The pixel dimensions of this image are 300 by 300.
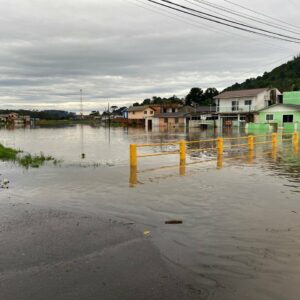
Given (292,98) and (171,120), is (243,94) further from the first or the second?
(171,120)

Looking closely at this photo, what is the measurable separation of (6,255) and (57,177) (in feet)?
23.6

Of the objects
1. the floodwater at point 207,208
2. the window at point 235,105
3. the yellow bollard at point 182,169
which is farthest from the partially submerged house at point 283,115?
the yellow bollard at point 182,169

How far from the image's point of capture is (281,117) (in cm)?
5394

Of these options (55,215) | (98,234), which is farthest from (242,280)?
(55,215)

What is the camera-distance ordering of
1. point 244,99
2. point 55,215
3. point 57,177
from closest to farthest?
point 55,215, point 57,177, point 244,99

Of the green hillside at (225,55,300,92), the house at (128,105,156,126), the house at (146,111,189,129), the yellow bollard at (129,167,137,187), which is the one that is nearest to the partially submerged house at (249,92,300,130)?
the green hillside at (225,55,300,92)

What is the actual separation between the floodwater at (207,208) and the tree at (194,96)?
Result: 8919 centimetres

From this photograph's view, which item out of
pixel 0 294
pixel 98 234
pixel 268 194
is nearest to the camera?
pixel 0 294

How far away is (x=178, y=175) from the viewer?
12.7 meters

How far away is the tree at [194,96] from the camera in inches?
4065

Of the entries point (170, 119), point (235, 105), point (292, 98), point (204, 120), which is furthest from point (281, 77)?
point (292, 98)

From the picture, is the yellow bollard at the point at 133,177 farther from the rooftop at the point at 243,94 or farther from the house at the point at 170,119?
the house at the point at 170,119

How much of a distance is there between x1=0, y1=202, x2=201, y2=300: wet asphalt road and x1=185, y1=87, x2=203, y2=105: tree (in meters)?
98.3

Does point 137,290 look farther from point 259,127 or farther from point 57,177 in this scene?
point 259,127
